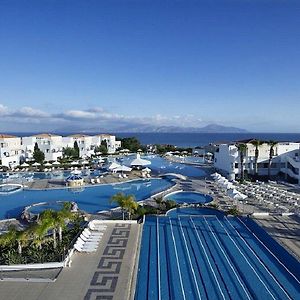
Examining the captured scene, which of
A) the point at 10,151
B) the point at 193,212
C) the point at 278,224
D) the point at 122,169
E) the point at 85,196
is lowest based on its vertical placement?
the point at 85,196

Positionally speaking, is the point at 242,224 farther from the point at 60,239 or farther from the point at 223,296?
the point at 60,239

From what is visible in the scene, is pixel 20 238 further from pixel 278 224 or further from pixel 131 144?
pixel 131 144

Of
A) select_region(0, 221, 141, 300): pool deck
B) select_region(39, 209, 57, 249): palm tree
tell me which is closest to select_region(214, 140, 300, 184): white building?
select_region(0, 221, 141, 300): pool deck

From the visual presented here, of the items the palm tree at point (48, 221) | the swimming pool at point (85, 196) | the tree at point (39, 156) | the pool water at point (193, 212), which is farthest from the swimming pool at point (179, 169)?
the palm tree at point (48, 221)

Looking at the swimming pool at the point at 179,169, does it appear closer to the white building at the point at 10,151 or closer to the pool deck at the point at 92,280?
the white building at the point at 10,151

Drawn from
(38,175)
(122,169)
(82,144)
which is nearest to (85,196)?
(122,169)
